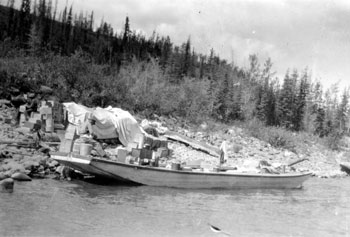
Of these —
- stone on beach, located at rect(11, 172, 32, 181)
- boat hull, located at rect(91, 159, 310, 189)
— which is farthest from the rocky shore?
boat hull, located at rect(91, 159, 310, 189)

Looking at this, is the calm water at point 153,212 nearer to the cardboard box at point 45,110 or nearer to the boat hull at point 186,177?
the boat hull at point 186,177

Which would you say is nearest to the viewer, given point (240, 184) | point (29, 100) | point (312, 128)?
point (240, 184)

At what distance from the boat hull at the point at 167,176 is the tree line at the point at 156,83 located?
12.5m

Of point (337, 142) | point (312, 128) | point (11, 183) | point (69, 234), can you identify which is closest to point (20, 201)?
point (11, 183)

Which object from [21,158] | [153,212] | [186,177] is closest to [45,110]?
[21,158]

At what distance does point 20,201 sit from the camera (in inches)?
421

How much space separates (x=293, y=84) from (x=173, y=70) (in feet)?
66.1

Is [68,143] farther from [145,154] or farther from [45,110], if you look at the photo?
[45,110]

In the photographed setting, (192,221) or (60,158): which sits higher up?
(60,158)

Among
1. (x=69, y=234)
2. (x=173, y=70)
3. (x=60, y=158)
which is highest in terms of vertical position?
(x=173, y=70)

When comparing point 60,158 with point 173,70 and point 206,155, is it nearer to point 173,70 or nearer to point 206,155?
point 206,155

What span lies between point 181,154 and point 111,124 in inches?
181

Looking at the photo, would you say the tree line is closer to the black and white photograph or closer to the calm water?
the black and white photograph

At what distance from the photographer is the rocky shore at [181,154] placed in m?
14.4
